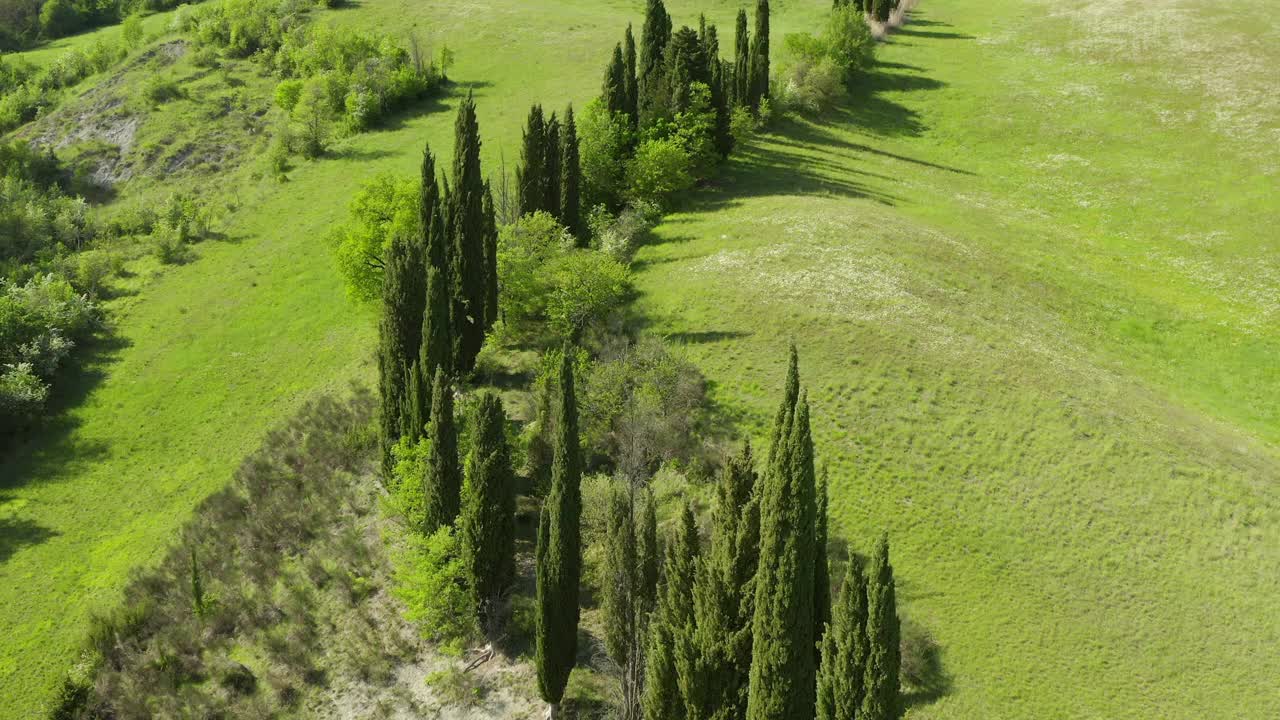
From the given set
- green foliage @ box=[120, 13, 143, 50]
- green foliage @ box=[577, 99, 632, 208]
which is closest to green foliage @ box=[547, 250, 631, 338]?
green foliage @ box=[577, 99, 632, 208]

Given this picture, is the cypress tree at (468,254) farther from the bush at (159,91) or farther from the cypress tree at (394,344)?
the bush at (159,91)

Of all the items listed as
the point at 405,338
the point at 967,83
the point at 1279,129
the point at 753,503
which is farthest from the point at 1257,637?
the point at 967,83

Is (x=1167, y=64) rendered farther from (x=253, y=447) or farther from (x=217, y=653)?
(x=217, y=653)

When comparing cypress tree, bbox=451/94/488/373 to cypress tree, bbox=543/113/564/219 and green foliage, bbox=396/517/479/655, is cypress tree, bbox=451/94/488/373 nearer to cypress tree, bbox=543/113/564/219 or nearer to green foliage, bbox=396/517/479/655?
cypress tree, bbox=543/113/564/219

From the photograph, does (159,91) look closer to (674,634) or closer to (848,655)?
(674,634)

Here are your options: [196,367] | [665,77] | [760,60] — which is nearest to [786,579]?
[196,367]

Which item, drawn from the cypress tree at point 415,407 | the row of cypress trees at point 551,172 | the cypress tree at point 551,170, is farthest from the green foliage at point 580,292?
the cypress tree at point 415,407
